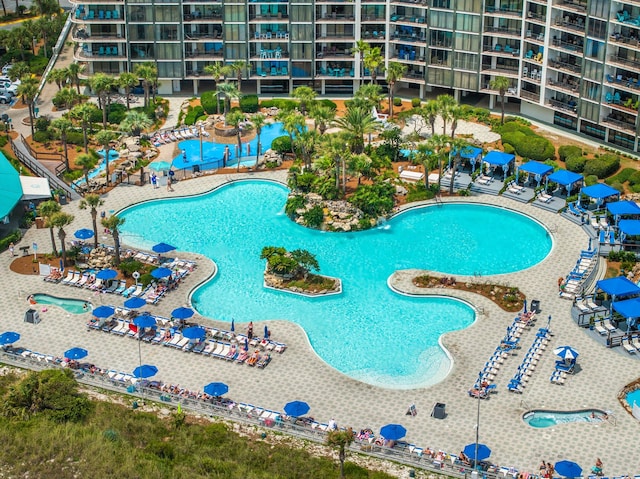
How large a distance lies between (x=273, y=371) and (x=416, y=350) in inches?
460

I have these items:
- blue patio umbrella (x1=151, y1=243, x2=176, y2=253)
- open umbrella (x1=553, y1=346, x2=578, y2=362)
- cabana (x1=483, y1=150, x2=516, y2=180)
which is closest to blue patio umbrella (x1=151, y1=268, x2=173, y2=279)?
blue patio umbrella (x1=151, y1=243, x2=176, y2=253)

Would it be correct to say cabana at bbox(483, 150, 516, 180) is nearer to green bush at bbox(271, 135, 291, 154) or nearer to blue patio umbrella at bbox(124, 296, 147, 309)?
green bush at bbox(271, 135, 291, 154)

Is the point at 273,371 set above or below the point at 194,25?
below

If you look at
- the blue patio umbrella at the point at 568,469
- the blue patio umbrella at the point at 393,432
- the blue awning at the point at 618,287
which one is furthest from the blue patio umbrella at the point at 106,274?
the blue patio umbrella at the point at 568,469

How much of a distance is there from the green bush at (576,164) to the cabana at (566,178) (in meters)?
2.97

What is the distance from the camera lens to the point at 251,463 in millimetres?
76125

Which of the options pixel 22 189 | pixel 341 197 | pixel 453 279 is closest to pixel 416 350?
pixel 453 279

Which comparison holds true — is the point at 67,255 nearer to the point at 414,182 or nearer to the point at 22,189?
the point at 22,189

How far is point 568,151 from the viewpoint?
121 metres

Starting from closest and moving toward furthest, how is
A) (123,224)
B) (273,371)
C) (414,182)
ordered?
(273,371) → (123,224) → (414,182)

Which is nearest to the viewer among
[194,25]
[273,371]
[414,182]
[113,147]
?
[273,371]

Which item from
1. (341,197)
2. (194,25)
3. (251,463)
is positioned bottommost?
(251,463)

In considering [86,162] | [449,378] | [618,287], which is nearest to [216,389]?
[449,378]

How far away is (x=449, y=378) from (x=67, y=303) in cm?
3330
